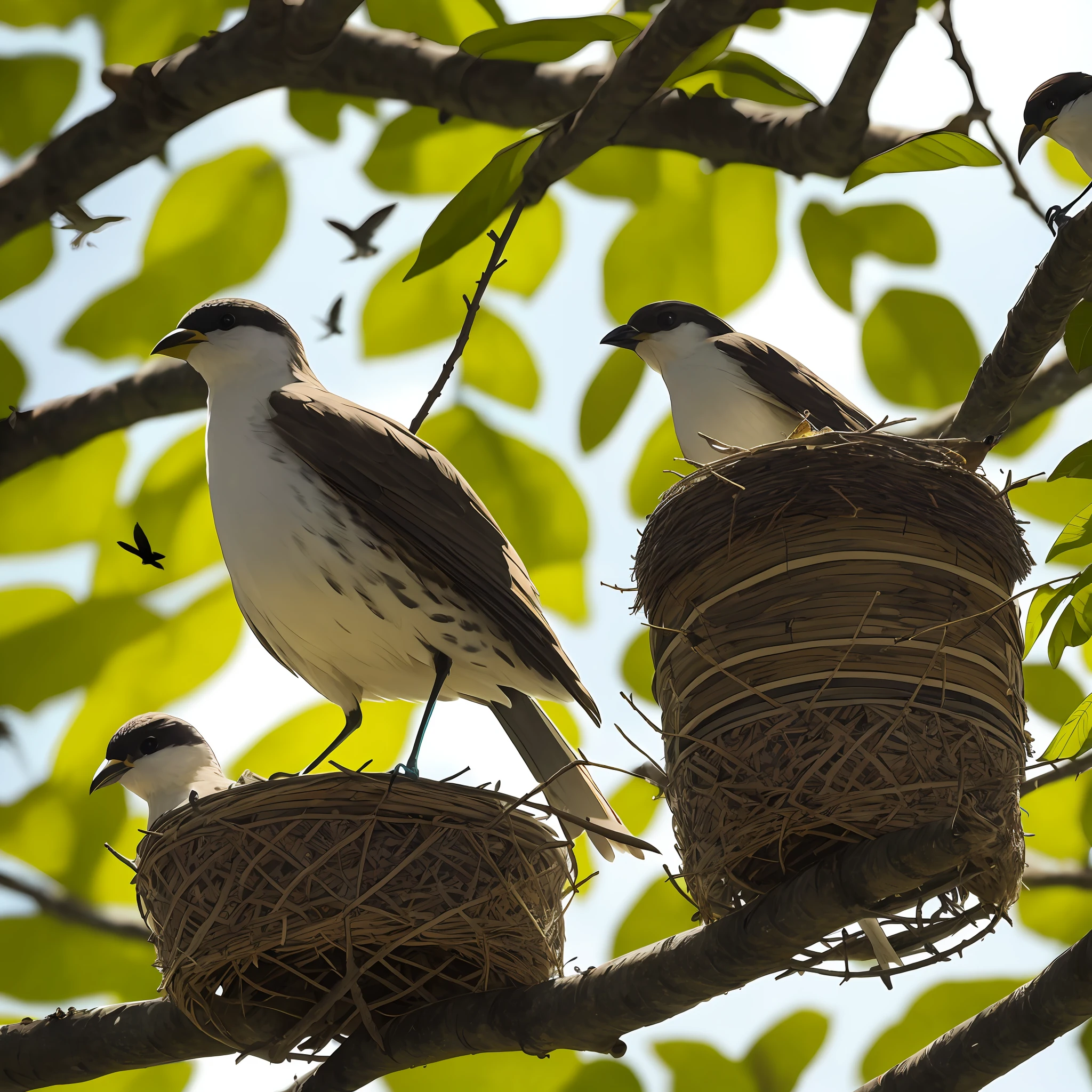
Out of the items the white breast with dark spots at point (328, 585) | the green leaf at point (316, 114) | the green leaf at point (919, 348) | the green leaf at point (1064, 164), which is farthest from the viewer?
the green leaf at point (316, 114)

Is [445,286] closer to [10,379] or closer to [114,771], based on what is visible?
[10,379]

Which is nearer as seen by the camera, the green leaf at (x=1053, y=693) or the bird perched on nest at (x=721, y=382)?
the bird perched on nest at (x=721, y=382)

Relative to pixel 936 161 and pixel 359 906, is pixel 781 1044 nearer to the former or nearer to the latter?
pixel 359 906

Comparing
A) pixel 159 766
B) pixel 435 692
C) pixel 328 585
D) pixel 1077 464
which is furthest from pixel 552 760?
pixel 1077 464

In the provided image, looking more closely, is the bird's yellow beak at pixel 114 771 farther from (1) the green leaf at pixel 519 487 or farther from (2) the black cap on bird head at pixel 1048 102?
(2) the black cap on bird head at pixel 1048 102

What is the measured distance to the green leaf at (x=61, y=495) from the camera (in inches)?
166

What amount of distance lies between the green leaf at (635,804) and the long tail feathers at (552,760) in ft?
2.60

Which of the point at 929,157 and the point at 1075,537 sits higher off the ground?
the point at 929,157

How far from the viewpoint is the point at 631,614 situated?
212 centimetres

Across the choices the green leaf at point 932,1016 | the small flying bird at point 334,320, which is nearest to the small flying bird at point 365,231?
the small flying bird at point 334,320

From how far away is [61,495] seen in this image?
4238 mm

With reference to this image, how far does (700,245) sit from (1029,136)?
3.86ft

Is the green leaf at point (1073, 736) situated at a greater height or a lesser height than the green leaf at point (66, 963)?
lesser

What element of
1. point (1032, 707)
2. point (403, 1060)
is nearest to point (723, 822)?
point (403, 1060)
